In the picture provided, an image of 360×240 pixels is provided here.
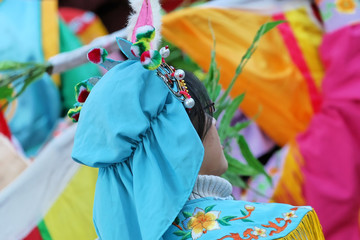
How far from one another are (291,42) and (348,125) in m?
0.33

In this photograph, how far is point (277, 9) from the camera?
1700 mm

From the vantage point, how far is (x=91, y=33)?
2.18m

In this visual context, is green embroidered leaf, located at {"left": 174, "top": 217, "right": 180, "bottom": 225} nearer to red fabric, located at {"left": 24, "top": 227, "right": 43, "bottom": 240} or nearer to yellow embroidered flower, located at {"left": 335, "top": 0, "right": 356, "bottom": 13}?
red fabric, located at {"left": 24, "top": 227, "right": 43, "bottom": 240}

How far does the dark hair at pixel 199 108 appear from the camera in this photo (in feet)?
2.62

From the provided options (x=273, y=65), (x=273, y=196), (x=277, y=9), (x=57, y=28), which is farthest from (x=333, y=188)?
(x=57, y=28)

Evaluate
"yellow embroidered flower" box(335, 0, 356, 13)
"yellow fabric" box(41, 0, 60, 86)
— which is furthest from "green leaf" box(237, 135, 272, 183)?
"yellow fabric" box(41, 0, 60, 86)

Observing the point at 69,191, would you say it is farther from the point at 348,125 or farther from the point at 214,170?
the point at 348,125

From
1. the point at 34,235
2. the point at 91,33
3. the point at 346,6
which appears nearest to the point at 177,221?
the point at 34,235

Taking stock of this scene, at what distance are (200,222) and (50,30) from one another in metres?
1.38

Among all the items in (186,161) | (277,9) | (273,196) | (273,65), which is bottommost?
(273,196)

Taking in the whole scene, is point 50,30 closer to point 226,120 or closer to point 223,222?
point 226,120

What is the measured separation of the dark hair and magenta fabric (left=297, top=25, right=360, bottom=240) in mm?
683

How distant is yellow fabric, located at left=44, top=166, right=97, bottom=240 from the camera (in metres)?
1.03

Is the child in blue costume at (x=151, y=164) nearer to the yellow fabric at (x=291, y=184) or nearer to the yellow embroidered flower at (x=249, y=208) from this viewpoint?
the yellow embroidered flower at (x=249, y=208)
